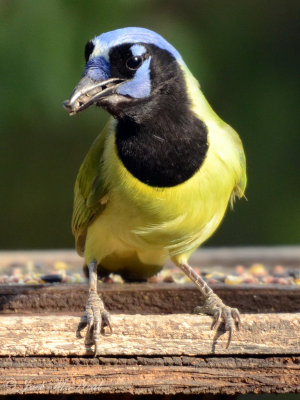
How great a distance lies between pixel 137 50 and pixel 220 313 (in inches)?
41.1

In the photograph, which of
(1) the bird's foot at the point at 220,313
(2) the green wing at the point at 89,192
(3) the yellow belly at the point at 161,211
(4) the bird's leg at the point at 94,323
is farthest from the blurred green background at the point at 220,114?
(4) the bird's leg at the point at 94,323

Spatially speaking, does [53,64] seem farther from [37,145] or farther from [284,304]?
[284,304]

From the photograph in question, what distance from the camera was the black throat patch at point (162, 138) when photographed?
391cm

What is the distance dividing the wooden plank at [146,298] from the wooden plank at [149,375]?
756 mm

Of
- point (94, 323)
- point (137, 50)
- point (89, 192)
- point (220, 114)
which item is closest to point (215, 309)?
point (94, 323)

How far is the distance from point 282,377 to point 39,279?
1.68 metres

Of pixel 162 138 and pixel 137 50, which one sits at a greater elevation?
pixel 137 50

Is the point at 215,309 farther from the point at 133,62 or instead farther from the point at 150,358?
the point at 133,62

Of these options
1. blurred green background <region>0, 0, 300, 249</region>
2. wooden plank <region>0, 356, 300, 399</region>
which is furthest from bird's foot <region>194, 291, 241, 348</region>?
blurred green background <region>0, 0, 300, 249</region>

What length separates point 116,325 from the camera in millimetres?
3230

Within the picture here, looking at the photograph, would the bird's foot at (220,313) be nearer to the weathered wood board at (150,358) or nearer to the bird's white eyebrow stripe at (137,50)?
the weathered wood board at (150,358)

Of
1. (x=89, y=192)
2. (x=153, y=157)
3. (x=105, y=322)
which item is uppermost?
(x=153, y=157)

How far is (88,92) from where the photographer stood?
11.8 ft

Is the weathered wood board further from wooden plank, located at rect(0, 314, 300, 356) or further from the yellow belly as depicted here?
the yellow belly
